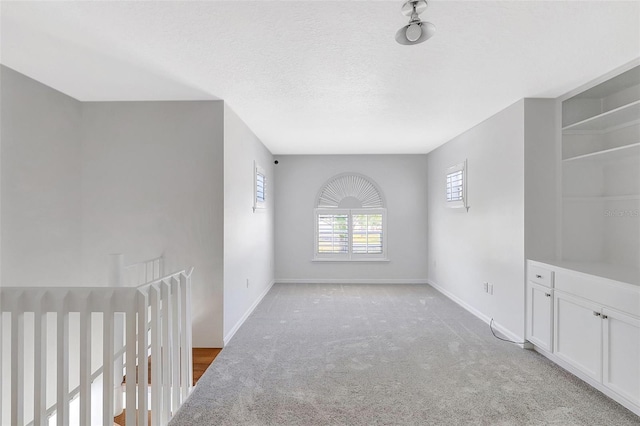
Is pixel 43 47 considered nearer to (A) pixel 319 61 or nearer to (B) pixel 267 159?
(A) pixel 319 61

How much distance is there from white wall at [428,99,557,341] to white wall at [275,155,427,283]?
48.8 inches

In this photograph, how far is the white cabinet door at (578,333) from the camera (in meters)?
2.44

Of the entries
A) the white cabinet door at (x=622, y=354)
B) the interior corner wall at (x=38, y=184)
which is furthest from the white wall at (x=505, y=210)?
the interior corner wall at (x=38, y=184)

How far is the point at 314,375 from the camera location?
8.98 feet

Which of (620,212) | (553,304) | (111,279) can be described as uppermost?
(620,212)

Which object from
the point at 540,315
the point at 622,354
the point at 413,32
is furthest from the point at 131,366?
the point at 540,315

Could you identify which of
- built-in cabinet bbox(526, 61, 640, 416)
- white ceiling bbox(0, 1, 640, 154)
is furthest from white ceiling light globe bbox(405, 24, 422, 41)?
built-in cabinet bbox(526, 61, 640, 416)

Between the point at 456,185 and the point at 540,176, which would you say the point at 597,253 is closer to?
the point at 540,176

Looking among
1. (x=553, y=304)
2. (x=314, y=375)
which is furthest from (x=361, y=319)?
(x=553, y=304)

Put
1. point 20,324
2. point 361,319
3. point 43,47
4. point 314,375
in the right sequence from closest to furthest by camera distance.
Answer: point 20,324, point 43,47, point 314,375, point 361,319

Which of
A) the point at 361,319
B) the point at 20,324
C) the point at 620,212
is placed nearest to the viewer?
the point at 20,324

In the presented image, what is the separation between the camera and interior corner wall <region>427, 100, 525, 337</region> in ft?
11.3

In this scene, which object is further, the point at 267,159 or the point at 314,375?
the point at 267,159

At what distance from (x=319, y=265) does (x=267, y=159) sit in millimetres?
2225
